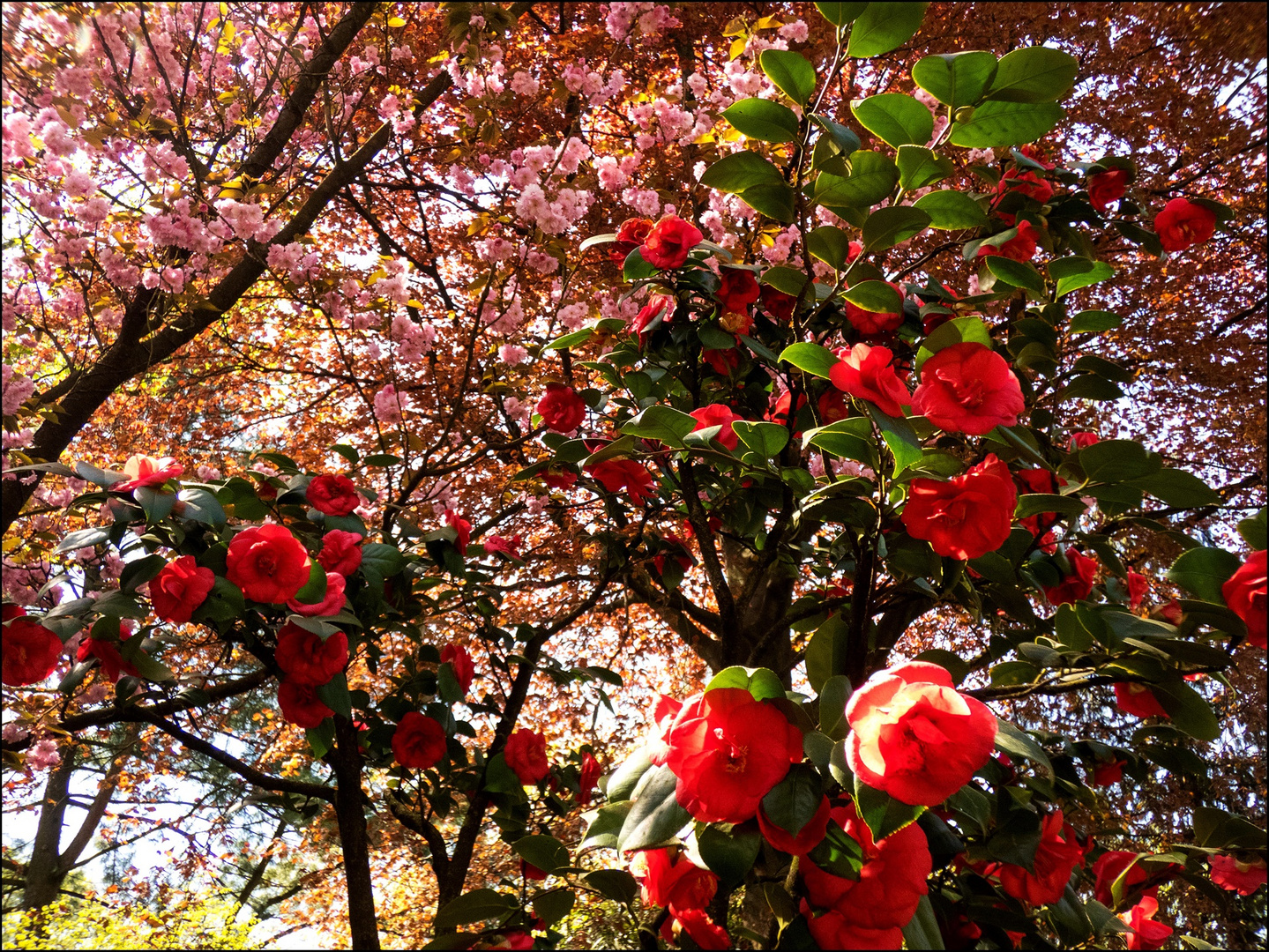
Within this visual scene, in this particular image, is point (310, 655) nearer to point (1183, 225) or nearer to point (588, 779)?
point (588, 779)

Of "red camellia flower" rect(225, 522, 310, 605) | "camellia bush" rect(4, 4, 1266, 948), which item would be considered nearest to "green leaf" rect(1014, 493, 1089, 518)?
"camellia bush" rect(4, 4, 1266, 948)

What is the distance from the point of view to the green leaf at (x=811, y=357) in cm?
90

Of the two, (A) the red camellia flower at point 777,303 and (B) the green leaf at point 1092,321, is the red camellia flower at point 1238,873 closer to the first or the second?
(B) the green leaf at point 1092,321

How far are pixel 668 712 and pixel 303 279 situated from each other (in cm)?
218

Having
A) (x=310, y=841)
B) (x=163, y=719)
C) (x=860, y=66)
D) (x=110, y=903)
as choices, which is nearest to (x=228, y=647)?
(x=163, y=719)

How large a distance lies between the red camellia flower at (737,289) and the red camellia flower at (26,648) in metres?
1.32

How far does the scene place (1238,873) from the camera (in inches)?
47.3

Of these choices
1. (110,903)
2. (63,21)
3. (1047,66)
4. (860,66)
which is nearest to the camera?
(1047,66)

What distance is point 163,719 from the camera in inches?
66.7

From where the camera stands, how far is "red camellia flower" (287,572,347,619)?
1354 mm

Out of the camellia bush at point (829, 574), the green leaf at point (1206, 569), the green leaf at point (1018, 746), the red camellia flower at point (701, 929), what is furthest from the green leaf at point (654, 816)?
the green leaf at point (1206, 569)

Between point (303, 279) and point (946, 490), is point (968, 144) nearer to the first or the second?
point (946, 490)

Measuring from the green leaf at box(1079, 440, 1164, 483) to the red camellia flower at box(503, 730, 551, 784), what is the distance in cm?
151

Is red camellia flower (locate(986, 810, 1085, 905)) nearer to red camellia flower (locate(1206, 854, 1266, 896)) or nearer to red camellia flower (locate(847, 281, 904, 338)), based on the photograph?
red camellia flower (locate(1206, 854, 1266, 896))
